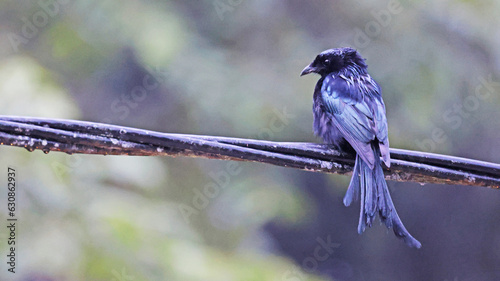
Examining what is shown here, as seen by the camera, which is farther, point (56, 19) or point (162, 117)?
point (162, 117)

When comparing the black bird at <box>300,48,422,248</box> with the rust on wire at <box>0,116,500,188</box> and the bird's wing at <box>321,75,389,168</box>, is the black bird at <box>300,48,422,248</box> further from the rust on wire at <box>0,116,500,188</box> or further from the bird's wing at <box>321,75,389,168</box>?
the rust on wire at <box>0,116,500,188</box>

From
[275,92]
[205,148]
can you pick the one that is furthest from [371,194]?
[275,92]

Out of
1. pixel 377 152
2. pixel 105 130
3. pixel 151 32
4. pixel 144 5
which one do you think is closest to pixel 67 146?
pixel 105 130

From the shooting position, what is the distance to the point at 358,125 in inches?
175

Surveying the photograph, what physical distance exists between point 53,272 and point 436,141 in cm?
594

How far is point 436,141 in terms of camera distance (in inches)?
358

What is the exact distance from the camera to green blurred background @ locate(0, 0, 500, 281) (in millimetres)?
8570

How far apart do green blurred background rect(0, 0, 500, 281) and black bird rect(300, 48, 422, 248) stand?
7.83ft

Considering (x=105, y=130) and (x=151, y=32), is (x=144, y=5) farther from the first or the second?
(x=105, y=130)
